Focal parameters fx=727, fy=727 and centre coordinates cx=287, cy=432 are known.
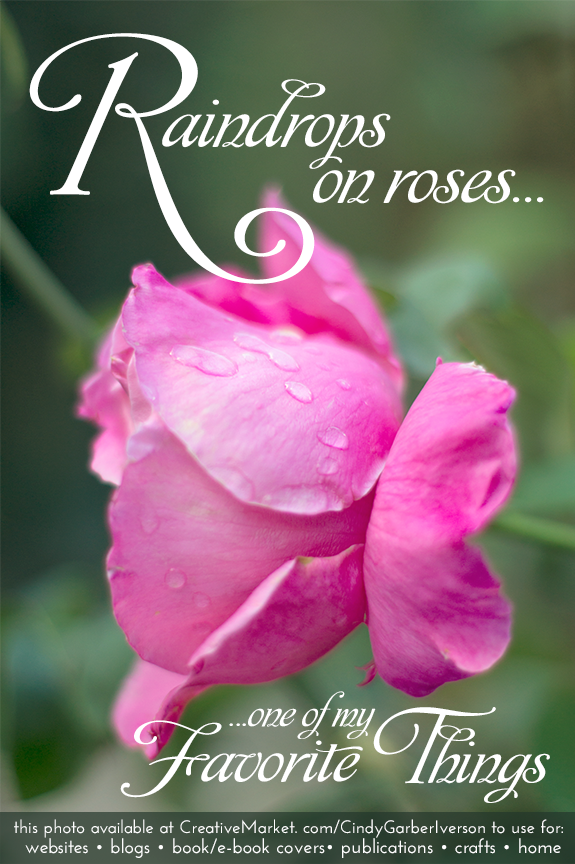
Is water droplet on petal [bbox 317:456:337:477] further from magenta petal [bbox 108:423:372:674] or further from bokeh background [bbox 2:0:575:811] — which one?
bokeh background [bbox 2:0:575:811]

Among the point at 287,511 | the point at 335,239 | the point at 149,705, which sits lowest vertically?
the point at 149,705

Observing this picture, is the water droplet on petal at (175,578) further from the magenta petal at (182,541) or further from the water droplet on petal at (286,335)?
the water droplet on petal at (286,335)

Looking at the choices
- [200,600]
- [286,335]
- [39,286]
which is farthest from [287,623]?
[39,286]

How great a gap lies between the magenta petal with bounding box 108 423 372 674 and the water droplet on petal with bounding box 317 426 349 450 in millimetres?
26

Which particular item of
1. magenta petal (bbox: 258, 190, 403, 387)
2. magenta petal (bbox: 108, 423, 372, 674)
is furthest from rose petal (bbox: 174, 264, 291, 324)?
magenta petal (bbox: 108, 423, 372, 674)

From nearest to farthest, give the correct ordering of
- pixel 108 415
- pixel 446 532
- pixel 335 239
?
pixel 446 532 → pixel 108 415 → pixel 335 239

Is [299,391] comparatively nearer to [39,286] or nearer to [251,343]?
[251,343]

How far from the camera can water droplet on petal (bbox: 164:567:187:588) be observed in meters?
0.26

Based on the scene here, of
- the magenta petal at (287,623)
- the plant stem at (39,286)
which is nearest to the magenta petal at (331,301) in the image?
the magenta petal at (287,623)

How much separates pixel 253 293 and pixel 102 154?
1.61 feet

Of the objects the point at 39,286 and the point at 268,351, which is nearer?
the point at 268,351

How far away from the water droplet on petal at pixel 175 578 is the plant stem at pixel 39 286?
31 centimetres

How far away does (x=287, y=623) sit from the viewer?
10.1 inches

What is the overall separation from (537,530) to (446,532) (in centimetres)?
15
